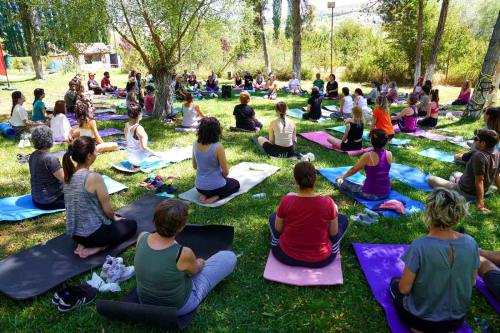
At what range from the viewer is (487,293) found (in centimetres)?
300

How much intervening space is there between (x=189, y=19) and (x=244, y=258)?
768cm

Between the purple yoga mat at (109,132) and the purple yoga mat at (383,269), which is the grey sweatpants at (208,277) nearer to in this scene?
the purple yoga mat at (383,269)

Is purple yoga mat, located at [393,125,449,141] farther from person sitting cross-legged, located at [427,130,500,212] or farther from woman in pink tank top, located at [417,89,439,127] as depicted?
person sitting cross-legged, located at [427,130,500,212]

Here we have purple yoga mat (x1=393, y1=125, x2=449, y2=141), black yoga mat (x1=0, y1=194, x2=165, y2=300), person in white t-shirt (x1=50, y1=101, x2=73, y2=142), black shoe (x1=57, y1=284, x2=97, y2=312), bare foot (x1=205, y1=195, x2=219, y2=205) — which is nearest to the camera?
black shoe (x1=57, y1=284, x2=97, y2=312)

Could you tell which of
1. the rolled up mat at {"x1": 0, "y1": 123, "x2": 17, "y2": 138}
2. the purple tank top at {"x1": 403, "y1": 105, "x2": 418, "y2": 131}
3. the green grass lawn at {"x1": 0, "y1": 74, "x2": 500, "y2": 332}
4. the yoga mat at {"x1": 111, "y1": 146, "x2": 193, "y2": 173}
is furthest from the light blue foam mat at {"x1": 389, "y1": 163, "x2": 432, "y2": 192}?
the rolled up mat at {"x1": 0, "y1": 123, "x2": 17, "y2": 138}

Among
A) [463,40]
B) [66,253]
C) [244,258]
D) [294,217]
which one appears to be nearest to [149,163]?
[66,253]

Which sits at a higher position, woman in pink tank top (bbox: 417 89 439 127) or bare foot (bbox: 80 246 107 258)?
woman in pink tank top (bbox: 417 89 439 127)

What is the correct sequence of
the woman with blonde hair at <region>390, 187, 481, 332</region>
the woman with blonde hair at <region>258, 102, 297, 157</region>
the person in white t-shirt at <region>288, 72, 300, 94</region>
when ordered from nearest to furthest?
the woman with blonde hair at <region>390, 187, 481, 332</region> < the woman with blonde hair at <region>258, 102, 297, 157</region> < the person in white t-shirt at <region>288, 72, 300, 94</region>

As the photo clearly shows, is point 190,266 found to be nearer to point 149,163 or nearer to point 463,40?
point 149,163

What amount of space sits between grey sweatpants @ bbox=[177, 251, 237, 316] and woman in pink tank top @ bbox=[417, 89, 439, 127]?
8.11 m

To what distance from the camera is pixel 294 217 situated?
10.3 ft

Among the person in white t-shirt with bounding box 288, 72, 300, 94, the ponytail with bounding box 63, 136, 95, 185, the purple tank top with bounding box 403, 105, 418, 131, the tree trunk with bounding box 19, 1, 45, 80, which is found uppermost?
the tree trunk with bounding box 19, 1, 45, 80

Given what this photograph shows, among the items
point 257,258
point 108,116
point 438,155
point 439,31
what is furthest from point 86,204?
point 439,31

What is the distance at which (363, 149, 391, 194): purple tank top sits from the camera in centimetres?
457
